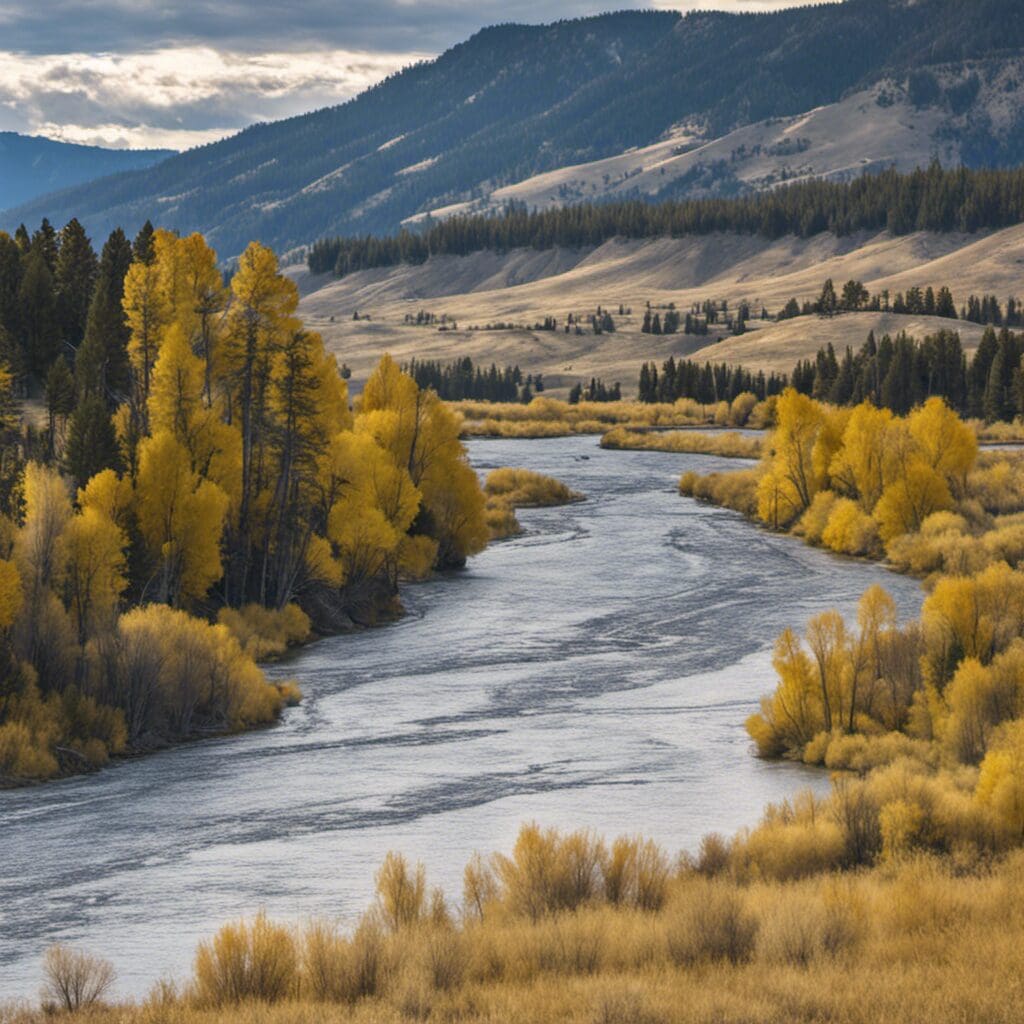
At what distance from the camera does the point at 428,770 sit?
32281mm

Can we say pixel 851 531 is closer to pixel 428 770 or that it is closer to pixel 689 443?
pixel 428 770

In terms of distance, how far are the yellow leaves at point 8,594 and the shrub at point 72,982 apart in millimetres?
15654

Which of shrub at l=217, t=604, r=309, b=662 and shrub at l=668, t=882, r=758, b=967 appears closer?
shrub at l=668, t=882, r=758, b=967

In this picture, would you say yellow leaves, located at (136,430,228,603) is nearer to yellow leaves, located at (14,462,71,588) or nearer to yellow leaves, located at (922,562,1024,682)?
yellow leaves, located at (14,462,71,588)

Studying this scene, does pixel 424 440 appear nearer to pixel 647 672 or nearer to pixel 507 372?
pixel 647 672

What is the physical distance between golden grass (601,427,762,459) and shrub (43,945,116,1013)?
89954mm

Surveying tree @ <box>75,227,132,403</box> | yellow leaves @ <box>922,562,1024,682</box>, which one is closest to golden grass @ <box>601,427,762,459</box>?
tree @ <box>75,227,132,403</box>

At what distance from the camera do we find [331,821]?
2866 centimetres

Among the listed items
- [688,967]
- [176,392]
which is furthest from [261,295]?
[688,967]

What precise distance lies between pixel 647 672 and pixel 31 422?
38533 millimetres

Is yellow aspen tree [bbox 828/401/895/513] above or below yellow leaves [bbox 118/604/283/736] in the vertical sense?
above

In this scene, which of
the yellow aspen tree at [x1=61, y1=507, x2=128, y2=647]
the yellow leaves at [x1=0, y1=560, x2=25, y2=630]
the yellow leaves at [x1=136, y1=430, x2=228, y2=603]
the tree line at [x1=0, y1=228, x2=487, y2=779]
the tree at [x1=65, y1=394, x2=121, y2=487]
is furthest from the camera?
the yellow leaves at [x1=136, y1=430, x2=228, y2=603]

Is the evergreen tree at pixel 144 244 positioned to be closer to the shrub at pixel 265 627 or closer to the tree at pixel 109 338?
the tree at pixel 109 338

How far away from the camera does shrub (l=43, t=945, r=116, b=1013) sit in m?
16.7
